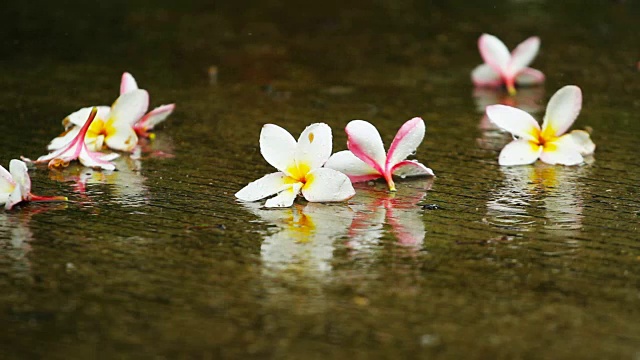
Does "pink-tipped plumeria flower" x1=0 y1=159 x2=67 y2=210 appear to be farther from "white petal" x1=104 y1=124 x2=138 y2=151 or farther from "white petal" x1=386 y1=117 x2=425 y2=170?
"white petal" x1=386 y1=117 x2=425 y2=170

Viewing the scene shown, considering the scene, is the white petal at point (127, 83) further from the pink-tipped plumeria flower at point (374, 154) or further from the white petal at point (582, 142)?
the white petal at point (582, 142)

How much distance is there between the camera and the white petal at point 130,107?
2.85 metres

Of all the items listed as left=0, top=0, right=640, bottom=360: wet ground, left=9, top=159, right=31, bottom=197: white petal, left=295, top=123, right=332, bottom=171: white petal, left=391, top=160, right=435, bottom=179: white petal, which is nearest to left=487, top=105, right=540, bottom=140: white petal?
left=0, top=0, right=640, bottom=360: wet ground

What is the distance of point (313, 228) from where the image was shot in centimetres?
219

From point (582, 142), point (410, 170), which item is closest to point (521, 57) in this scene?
point (582, 142)

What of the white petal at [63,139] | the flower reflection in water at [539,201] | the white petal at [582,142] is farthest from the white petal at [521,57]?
the white petal at [63,139]

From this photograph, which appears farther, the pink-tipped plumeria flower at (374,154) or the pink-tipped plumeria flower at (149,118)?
the pink-tipped plumeria flower at (149,118)

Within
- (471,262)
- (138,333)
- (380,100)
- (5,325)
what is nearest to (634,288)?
(471,262)

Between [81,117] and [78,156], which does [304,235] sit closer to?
[78,156]

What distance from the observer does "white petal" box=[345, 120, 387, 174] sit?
2455 mm

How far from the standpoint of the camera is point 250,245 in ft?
6.80

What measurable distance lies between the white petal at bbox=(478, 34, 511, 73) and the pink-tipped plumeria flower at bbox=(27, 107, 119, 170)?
149cm

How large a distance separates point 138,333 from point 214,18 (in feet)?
11.3

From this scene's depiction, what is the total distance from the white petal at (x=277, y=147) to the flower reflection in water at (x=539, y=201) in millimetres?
450
